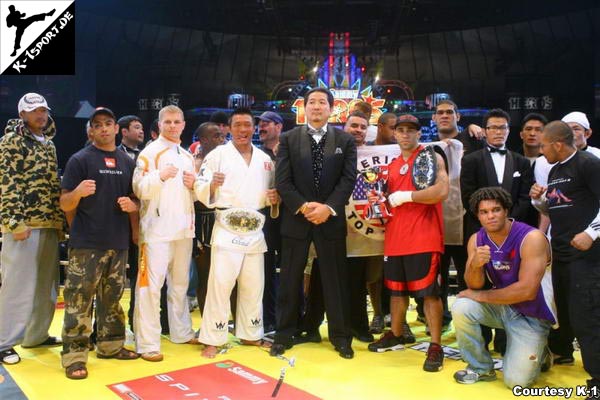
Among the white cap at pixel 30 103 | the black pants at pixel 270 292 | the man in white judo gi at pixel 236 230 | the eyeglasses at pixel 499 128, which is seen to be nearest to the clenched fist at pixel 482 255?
the eyeglasses at pixel 499 128

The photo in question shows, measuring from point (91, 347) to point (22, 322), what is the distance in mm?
530

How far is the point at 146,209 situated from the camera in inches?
154

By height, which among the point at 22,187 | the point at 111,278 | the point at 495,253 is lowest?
the point at 111,278

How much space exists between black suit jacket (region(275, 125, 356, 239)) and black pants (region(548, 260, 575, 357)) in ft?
4.94

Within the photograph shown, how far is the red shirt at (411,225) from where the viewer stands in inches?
150

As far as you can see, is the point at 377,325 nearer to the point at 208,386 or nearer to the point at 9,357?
the point at 208,386

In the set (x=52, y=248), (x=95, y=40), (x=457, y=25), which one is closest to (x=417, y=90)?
(x=457, y=25)

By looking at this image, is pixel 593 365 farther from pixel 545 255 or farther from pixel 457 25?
pixel 457 25

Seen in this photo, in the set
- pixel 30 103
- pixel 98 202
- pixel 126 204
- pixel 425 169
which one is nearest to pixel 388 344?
pixel 425 169

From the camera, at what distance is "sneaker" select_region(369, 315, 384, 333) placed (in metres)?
4.78

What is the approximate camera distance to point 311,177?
3953 millimetres

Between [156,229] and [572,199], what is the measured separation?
113 inches

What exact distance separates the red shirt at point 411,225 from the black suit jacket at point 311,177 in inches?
14.2

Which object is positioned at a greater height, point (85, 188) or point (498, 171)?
point (498, 171)
